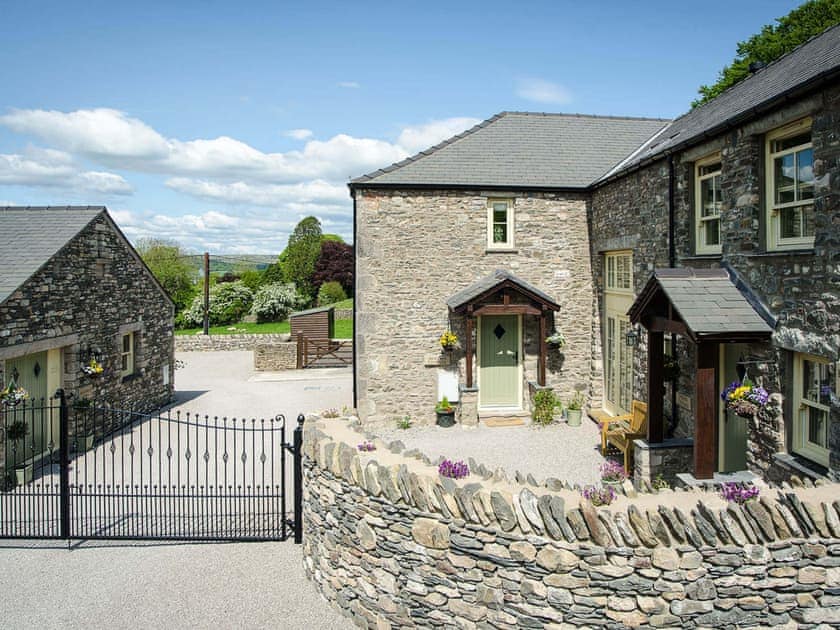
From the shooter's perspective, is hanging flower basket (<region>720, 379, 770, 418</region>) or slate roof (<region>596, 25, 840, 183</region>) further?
hanging flower basket (<region>720, 379, 770, 418</region>)

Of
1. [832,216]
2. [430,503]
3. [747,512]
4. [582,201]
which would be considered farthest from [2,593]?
[582,201]

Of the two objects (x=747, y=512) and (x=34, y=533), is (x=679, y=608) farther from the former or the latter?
(x=34, y=533)

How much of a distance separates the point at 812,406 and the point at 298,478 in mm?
6422

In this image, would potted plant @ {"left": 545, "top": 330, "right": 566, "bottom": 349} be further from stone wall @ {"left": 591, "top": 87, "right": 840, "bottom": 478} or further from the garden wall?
the garden wall

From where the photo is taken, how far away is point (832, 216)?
6500mm

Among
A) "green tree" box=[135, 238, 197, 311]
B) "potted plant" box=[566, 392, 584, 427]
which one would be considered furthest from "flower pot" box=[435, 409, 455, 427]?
"green tree" box=[135, 238, 197, 311]

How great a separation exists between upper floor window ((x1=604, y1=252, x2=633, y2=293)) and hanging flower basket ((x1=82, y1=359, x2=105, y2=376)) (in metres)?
11.7

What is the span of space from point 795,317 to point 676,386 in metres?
3.39

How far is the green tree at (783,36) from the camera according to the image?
17.1 meters

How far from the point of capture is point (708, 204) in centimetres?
959

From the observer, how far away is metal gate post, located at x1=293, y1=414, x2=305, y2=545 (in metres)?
7.36

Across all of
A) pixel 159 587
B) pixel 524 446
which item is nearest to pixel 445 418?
pixel 524 446

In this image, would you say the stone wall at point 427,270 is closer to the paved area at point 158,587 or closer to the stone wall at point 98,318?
the stone wall at point 98,318

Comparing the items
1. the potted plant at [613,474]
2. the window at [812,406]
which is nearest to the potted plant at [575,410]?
the potted plant at [613,474]
